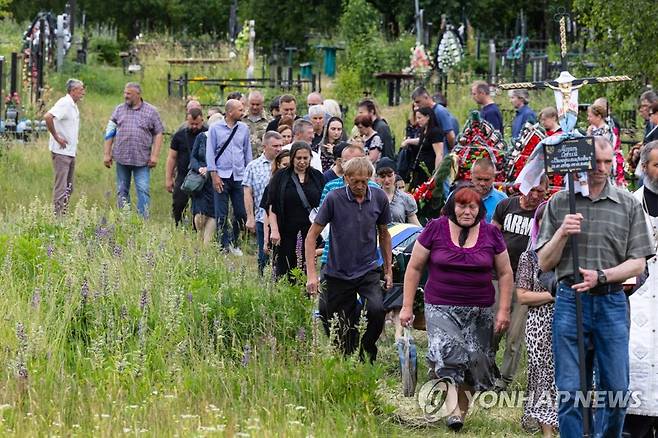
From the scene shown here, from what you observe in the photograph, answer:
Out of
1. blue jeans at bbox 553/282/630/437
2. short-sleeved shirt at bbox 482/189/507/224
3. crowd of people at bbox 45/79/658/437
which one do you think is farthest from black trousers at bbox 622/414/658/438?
short-sleeved shirt at bbox 482/189/507/224

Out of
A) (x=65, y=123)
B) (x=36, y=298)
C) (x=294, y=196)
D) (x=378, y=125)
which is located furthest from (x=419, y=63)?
(x=36, y=298)

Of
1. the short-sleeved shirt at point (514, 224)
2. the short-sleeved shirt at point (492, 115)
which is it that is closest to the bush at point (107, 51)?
the short-sleeved shirt at point (492, 115)

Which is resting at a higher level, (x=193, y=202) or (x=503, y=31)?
(x=503, y=31)

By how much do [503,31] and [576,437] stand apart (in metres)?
53.6

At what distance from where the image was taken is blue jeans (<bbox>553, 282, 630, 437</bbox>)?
8.14 meters

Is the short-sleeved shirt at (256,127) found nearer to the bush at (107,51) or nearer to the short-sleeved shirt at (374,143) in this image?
the short-sleeved shirt at (374,143)

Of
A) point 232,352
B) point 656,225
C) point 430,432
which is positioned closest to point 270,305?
point 232,352

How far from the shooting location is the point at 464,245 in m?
9.62

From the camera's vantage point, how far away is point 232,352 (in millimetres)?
10367

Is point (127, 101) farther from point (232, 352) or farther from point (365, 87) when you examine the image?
point (365, 87)

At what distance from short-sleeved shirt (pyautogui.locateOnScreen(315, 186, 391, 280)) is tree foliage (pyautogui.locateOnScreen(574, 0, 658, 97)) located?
39.2ft

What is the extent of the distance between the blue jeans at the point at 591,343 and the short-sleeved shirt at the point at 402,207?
4483mm

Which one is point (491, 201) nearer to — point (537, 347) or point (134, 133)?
point (537, 347)

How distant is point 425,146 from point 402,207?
12.8ft
